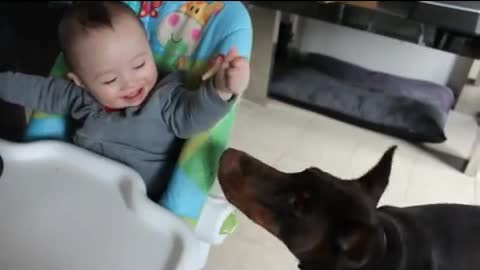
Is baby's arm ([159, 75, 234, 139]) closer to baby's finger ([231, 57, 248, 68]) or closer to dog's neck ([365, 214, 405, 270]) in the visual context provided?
baby's finger ([231, 57, 248, 68])

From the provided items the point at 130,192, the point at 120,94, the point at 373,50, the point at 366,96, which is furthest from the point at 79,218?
the point at 373,50

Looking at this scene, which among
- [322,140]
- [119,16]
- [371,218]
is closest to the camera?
[371,218]

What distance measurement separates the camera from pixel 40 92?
85cm

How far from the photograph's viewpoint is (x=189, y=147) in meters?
0.81

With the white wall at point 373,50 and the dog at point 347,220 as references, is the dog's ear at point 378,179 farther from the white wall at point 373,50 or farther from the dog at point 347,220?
the white wall at point 373,50

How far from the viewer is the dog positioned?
63 cm

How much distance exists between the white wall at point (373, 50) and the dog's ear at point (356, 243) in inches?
33.5

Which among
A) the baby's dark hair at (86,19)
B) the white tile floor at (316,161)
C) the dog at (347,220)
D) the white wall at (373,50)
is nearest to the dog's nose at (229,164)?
the dog at (347,220)

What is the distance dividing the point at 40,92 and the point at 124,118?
0.14 m

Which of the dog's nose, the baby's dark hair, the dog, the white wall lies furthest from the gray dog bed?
the baby's dark hair

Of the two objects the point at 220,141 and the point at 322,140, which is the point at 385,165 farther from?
the point at 322,140

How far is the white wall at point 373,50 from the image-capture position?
1446 mm

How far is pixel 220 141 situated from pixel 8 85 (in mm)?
325

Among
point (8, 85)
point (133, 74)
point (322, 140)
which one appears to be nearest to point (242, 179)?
point (133, 74)
